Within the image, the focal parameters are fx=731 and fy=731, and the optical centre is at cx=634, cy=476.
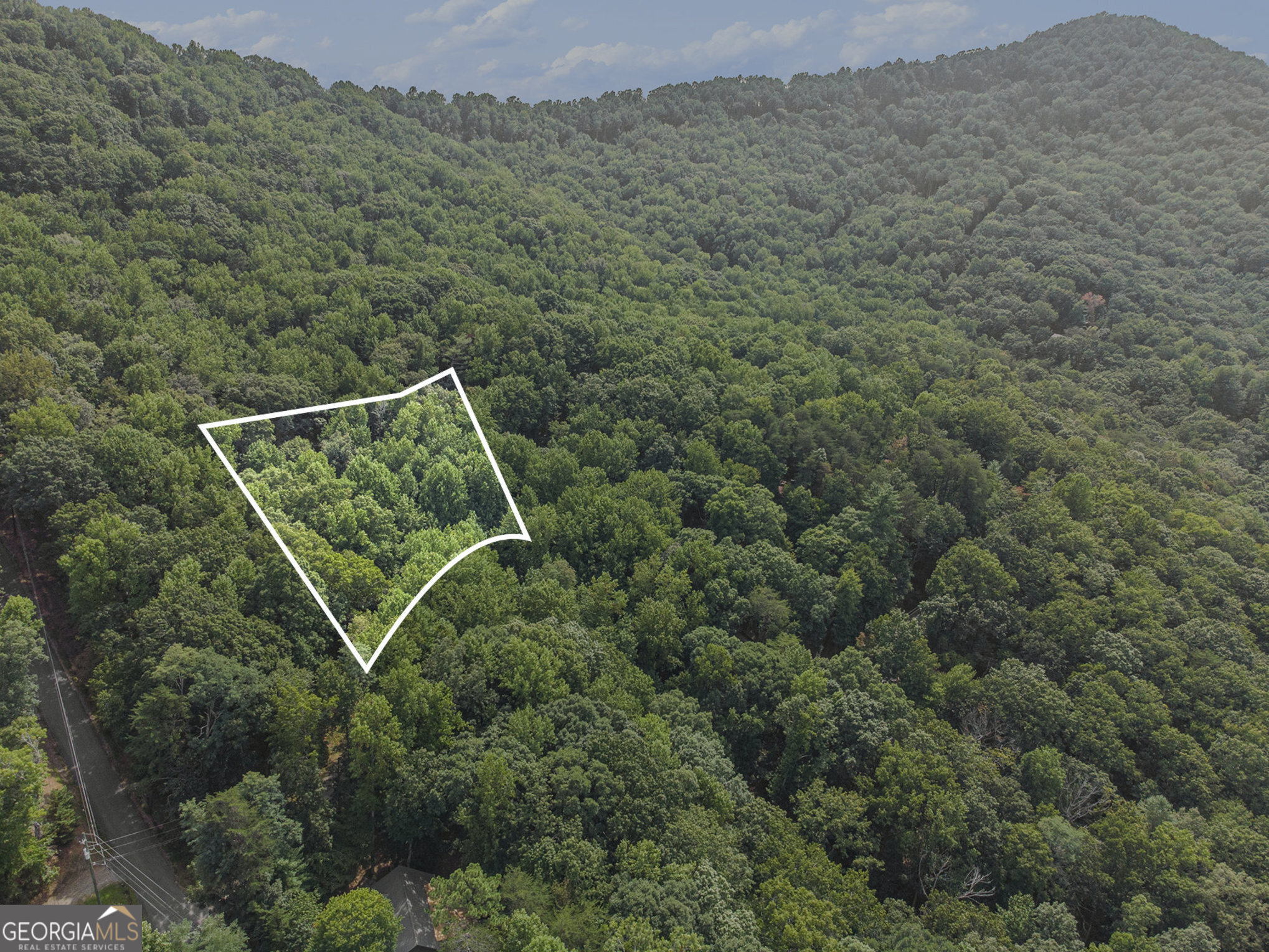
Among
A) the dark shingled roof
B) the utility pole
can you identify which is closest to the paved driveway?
the utility pole

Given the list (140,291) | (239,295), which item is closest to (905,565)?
(239,295)

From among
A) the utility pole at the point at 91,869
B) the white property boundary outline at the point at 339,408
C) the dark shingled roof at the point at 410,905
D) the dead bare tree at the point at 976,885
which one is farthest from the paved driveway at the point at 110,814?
the dead bare tree at the point at 976,885

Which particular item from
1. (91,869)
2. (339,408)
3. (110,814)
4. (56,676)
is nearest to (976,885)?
(339,408)

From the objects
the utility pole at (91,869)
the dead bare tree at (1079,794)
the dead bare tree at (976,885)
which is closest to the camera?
the utility pole at (91,869)

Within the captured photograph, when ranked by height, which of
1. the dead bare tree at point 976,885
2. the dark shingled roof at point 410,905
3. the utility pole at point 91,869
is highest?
the utility pole at point 91,869

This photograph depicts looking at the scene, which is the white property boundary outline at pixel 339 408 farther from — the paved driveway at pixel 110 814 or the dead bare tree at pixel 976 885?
the dead bare tree at pixel 976 885
